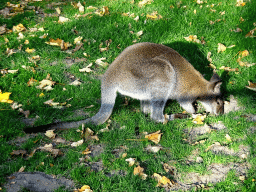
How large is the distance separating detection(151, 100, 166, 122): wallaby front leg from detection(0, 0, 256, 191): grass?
14cm

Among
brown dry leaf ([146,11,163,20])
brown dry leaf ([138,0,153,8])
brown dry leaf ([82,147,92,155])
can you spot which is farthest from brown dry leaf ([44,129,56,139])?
brown dry leaf ([138,0,153,8])

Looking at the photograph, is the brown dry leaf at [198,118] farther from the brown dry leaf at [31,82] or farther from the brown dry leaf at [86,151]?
the brown dry leaf at [31,82]

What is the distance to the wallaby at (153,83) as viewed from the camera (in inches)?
172

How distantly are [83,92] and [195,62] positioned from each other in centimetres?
225

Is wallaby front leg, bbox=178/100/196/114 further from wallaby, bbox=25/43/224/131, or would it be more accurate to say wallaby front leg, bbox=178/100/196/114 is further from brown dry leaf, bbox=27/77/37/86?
brown dry leaf, bbox=27/77/37/86

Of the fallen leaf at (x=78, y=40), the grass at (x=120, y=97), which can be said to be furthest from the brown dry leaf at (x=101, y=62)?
the fallen leaf at (x=78, y=40)

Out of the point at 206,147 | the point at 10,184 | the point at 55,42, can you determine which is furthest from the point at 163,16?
the point at 10,184

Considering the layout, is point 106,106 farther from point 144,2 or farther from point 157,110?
point 144,2

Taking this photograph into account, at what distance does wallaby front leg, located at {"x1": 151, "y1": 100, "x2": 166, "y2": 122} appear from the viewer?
14.9 feet

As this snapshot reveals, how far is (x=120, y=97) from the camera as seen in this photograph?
202 inches

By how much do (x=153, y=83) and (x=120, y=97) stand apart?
95cm

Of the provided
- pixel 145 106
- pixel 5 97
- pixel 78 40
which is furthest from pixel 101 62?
pixel 5 97

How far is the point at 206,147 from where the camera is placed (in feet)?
13.1

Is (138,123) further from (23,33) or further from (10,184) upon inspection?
(23,33)
